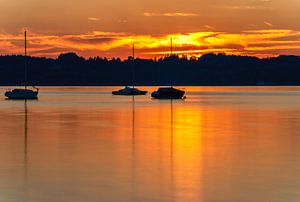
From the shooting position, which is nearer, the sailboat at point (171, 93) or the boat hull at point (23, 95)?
the boat hull at point (23, 95)

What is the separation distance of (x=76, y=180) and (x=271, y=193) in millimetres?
5822

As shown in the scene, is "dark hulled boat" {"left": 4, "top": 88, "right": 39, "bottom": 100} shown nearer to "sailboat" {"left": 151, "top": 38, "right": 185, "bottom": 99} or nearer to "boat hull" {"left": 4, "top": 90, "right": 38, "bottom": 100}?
"boat hull" {"left": 4, "top": 90, "right": 38, "bottom": 100}

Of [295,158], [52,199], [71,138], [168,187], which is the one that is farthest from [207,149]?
[52,199]

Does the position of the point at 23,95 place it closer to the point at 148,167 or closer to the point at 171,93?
the point at 171,93

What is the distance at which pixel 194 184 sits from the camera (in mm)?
18484

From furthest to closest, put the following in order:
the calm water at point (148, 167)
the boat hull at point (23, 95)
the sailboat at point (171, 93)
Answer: the sailboat at point (171, 93) < the boat hull at point (23, 95) < the calm water at point (148, 167)

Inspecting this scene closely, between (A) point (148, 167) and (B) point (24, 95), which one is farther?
(B) point (24, 95)

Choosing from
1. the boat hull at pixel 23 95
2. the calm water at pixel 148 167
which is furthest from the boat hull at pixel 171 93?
the calm water at pixel 148 167

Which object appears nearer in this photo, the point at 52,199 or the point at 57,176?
the point at 52,199

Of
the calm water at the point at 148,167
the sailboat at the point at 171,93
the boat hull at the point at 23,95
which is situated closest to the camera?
the calm water at the point at 148,167

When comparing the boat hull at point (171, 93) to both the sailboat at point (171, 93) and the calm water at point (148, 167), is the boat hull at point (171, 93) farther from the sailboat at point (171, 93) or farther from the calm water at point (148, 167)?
the calm water at point (148, 167)

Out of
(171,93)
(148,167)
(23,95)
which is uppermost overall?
(171,93)

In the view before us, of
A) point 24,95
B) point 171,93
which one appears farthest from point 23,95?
point 171,93

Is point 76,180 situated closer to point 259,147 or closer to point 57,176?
point 57,176
